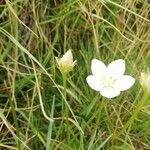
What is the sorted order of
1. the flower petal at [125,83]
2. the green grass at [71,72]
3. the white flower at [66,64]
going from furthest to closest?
the green grass at [71,72] → the flower petal at [125,83] → the white flower at [66,64]

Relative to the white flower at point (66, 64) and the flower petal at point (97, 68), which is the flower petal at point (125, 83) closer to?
the flower petal at point (97, 68)

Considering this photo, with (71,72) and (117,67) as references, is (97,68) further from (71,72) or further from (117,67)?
(71,72)

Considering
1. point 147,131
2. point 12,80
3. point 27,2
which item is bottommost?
point 147,131

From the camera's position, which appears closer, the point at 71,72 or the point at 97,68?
the point at 97,68

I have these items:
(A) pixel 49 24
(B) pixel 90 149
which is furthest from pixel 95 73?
(A) pixel 49 24

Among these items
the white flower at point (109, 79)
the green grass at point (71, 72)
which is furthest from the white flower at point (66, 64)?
the green grass at point (71, 72)

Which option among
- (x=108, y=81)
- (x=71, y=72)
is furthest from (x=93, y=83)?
(x=71, y=72)

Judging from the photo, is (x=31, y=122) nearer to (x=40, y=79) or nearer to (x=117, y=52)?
(x=40, y=79)
